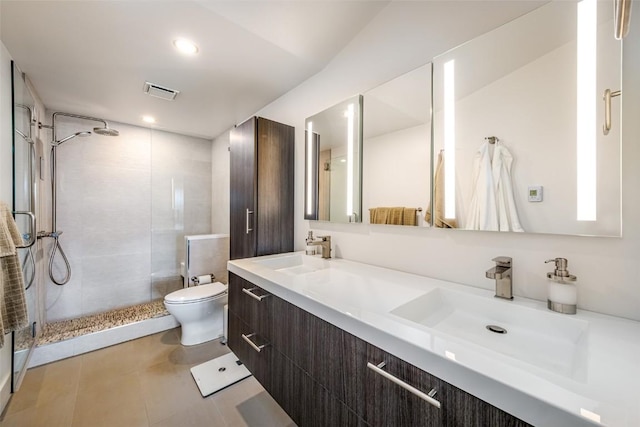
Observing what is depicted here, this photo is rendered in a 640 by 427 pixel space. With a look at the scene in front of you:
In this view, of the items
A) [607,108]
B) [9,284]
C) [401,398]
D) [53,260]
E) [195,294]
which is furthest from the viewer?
[53,260]

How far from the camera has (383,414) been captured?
726 mm

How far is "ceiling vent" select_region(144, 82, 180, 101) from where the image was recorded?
2068 millimetres

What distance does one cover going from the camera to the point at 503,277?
93 cm

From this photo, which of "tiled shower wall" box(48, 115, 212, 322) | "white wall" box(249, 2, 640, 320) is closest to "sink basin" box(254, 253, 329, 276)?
"white wall" box(249, 2, 640, 320)

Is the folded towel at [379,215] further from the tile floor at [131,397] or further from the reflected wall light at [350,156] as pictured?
the tile floor at [131,397]

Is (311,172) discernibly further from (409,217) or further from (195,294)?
(195,294)

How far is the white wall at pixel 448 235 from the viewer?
0.77 metres

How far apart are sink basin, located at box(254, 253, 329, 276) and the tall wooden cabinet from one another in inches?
10.9

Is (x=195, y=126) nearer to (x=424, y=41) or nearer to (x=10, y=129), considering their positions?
(x=10, y=129)

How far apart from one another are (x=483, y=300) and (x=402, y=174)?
0.72m

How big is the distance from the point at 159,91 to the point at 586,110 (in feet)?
9.09

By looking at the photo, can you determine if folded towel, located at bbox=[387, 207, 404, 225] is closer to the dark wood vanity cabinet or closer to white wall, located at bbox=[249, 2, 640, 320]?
white wall, located at bbox=[249, 2, 640, 320]

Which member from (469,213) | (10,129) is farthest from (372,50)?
(10,129)

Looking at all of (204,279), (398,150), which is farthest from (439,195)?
(204,279)
